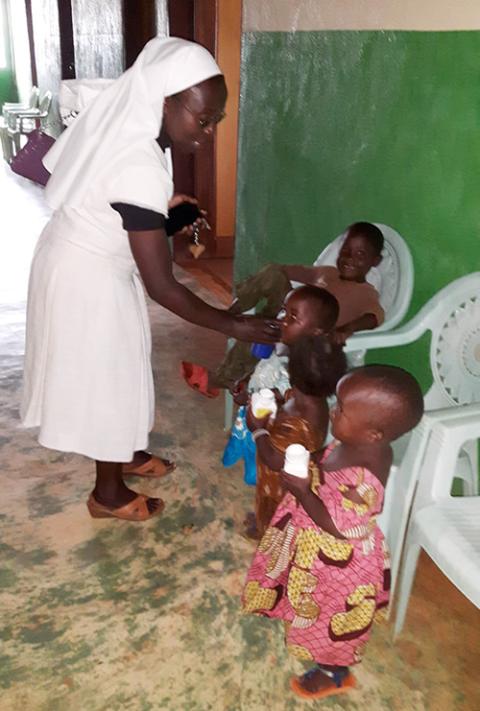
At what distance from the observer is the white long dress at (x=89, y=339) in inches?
71.5

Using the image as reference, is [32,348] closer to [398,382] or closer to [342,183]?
[398,382]

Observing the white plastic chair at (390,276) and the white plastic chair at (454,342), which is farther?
the white plastic chair at (390,276)

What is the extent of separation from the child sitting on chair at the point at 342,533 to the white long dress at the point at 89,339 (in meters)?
0.63

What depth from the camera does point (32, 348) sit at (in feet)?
6.53

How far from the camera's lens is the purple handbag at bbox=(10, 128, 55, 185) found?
7.05ft

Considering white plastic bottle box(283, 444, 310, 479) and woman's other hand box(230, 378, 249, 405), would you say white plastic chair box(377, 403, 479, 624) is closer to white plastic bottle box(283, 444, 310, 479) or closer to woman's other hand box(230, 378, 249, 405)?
white plastic bottle box(283, 444, 310, 479)

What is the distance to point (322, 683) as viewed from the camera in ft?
5.32

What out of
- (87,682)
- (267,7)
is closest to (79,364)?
(87,682)

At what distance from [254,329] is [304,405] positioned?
0.86 feet

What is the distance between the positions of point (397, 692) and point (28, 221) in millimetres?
6602

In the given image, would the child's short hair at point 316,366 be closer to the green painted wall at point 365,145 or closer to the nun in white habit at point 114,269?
the nun in white habit at point 114,269

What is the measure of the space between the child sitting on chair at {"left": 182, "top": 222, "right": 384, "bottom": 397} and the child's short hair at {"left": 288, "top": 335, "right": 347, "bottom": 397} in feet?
0.99

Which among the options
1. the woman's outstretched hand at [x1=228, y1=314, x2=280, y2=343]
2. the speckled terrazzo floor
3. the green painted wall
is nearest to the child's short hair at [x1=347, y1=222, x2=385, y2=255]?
the green painted wall

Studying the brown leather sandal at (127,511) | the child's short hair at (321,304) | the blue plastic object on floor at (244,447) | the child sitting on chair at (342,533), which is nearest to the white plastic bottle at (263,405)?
the child sitting on chair at (342,533)
